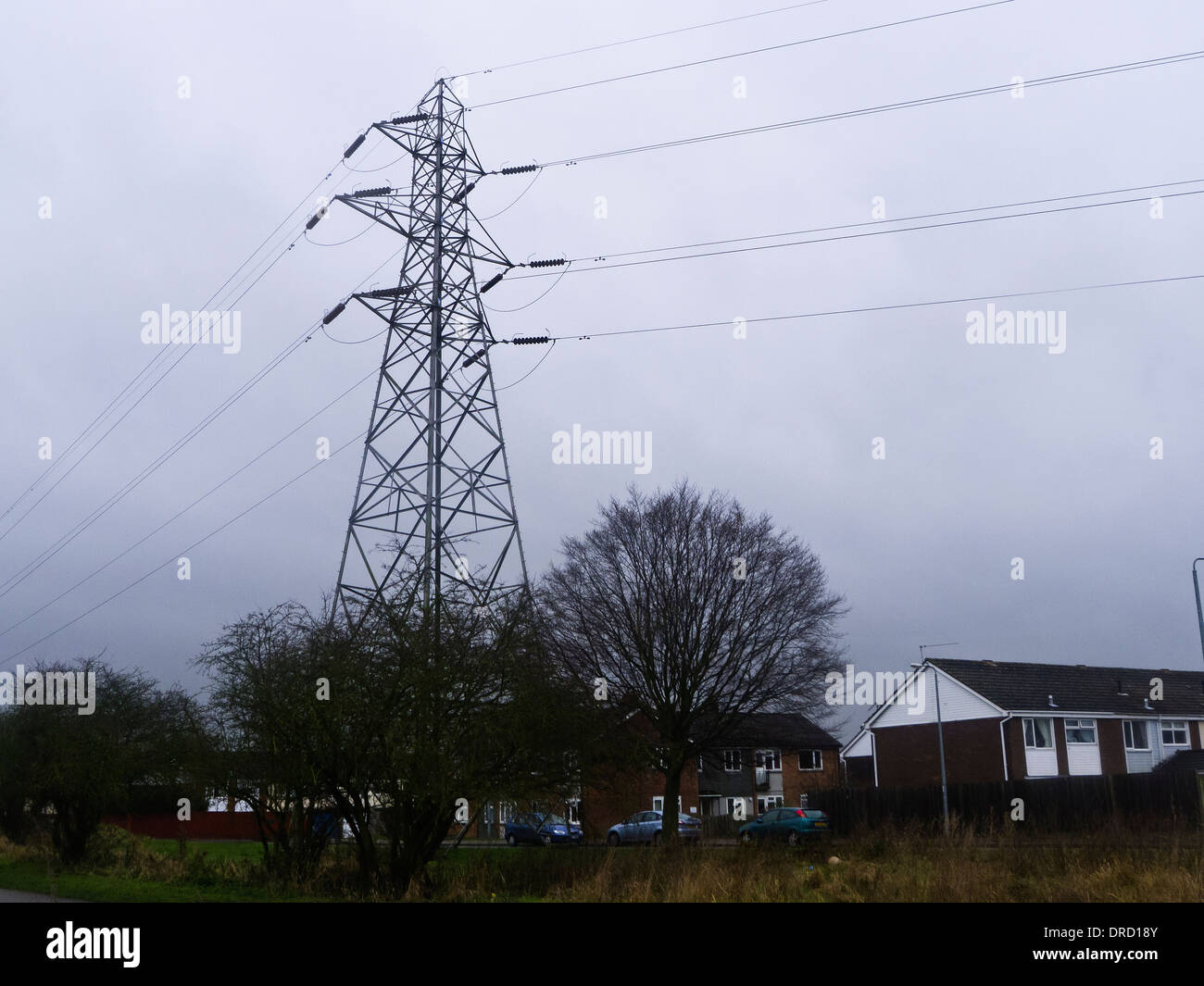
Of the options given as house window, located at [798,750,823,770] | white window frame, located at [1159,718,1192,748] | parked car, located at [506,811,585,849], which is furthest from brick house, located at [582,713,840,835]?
white window frame, located at [1159,718,1192,748]

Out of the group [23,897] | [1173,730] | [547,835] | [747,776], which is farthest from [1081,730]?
[23,897]

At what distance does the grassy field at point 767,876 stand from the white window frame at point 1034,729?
30.9 m

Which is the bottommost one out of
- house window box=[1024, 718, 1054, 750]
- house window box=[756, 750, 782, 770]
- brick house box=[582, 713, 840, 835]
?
brick house box=[582, 713, 840, 835]

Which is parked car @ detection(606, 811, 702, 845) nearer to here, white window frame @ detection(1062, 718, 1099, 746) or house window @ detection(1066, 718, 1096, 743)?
white window frame @ detection(1062, 718, 1099, 746)

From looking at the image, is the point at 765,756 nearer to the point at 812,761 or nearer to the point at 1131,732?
the point at 812,761

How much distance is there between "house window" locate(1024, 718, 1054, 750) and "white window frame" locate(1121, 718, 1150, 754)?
456cm

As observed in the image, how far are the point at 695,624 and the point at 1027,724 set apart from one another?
20.2 m

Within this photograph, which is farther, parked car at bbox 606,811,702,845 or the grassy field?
parked car at bbox 606,811,702,845

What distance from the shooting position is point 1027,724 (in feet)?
165

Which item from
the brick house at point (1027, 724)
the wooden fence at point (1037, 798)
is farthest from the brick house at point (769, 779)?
the wooden fence at point (1037, 798)

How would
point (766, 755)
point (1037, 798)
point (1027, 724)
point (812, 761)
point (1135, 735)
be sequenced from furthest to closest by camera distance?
1. point (812, 761)
2. point (1135, 735)
3. point (766, 755)
4. point (1027, 724)
5. point (1037, 798)

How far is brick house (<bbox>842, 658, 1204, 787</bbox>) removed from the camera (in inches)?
1984

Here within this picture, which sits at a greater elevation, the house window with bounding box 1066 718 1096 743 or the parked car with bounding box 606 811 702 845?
the house window with bounding box 1066 718 1096 743
